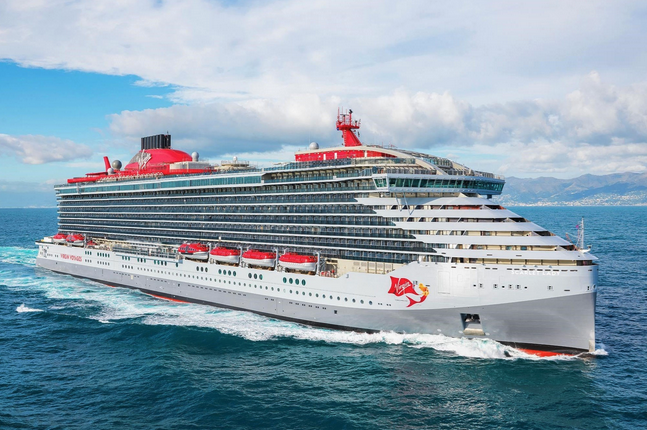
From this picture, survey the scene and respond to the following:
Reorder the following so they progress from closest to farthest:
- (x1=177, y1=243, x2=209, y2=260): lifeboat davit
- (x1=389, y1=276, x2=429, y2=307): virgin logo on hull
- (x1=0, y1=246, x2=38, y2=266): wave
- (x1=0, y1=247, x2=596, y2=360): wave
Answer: (x1=0, y1=247, x2=596, y2=360): wave, (x1=389, y1=276, x2=429, y2=307): virgin logo on hull, (x1=177, y1=243, x2=209, y2=260): lifeboat davit, (x1=0, y1=246, x2=38, y2=266): wave

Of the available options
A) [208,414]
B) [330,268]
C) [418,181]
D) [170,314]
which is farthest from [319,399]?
[170,314]

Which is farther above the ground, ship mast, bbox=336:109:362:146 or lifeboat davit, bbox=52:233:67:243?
ship mast, bbox=336:109:362:146

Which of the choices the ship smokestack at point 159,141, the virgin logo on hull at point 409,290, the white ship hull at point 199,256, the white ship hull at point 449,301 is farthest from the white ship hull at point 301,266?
the ship smokestack at point 159,141

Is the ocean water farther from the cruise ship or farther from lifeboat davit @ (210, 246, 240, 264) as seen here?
lifeboat davit @ (210, 246, 240, 264)

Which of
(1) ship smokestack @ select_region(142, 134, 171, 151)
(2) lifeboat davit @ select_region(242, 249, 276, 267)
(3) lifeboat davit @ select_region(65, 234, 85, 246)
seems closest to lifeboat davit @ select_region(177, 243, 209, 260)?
(2) lifeboat davit @ select_region(242, 249, 276, 267)

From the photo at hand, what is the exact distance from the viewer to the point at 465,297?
32.2m

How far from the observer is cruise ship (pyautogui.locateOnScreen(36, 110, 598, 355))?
31.3 m

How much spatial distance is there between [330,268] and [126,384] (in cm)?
1773

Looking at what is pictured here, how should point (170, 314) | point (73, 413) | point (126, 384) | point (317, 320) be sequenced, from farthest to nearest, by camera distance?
1. point (170, 314)
2. point (317, 320)
3. point (126, 384)
4. point (73, 413)

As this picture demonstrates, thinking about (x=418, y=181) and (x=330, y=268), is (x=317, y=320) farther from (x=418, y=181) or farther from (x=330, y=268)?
(x=418, y=181)

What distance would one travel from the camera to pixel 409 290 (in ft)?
111

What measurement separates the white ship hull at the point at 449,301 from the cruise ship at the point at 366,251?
0.29 ft

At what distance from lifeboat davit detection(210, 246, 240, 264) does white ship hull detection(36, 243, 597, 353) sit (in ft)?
2.86

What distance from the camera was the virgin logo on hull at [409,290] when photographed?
33.4 meters
